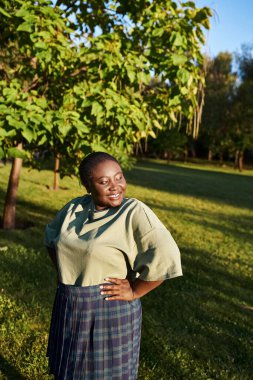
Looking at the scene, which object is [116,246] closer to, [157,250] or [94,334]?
[157,250]

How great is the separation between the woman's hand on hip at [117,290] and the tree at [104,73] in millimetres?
3158

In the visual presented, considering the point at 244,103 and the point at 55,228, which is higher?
A: the point at 244,103

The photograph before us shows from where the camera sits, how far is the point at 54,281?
229 inches

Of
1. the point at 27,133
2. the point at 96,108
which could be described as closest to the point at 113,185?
the point at 27,133

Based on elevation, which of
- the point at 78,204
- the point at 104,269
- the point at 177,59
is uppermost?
the point at 177,59

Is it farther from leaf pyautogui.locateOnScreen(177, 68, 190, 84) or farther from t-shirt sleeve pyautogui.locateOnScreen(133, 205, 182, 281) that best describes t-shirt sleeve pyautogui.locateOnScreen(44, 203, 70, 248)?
leaf pyautogui.locateOnScreen(177, 68, 190, 84)

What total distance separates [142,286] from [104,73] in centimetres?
400

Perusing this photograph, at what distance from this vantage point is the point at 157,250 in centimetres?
204

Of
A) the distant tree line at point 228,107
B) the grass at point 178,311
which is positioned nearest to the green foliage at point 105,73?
the grass at point 178,311

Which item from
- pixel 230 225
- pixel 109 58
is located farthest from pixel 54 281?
pixel 230 225

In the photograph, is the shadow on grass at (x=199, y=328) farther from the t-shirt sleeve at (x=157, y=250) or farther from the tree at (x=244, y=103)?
the tree at (x=244, y=103)

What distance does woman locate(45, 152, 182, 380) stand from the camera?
208cm

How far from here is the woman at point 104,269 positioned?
2076 millimetres

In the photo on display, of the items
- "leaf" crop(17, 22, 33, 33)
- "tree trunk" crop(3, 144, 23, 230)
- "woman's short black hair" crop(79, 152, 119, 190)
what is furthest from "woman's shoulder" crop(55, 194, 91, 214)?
"tree trunk" crop(3, 144, 23, 230)
